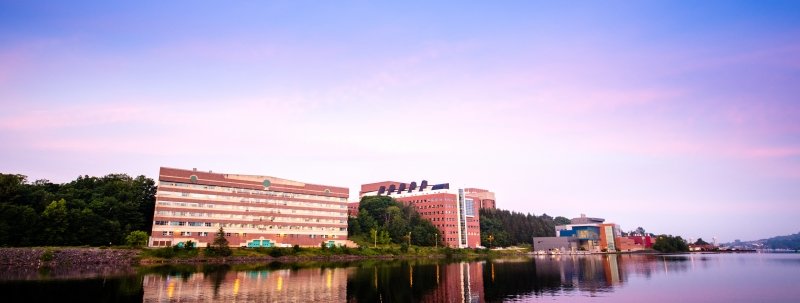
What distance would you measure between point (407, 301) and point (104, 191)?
113 metres

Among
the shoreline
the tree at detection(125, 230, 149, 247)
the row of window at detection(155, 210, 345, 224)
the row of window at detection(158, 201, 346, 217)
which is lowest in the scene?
the shoreline

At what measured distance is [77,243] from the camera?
10569 cm

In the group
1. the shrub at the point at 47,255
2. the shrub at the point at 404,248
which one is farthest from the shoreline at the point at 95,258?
the shrub at the point at 404,248

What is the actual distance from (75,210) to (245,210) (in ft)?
150

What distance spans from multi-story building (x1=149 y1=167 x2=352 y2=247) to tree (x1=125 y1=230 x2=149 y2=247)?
269 inches

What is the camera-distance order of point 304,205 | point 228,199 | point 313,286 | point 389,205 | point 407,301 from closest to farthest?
point 407,301, point 313,286, point 228,199, point 304,205, point 389,205

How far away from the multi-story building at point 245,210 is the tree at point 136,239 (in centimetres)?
683

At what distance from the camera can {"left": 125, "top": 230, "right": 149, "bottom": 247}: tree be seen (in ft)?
368

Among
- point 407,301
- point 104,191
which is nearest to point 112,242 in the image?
point 104,191

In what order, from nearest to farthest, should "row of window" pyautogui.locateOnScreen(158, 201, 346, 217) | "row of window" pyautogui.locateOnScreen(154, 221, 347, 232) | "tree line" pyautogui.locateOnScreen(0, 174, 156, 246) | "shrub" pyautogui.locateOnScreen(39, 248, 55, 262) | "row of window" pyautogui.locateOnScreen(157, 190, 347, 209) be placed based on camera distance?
"shrub" pyautogui.locateOnScreen(39, 248, 55, 262) < "tree line" pyautogui.locateOnScreen(0, 174, 156, 246) < "row of window" pyautogui.locateOnScreen(154, 221, 347, 232) < "row of window" pyautogui.locateOnScreen(157, 190, 347, 209) < "row of window" pyautogui.locateOnScreen(158, 201, 346, 217)

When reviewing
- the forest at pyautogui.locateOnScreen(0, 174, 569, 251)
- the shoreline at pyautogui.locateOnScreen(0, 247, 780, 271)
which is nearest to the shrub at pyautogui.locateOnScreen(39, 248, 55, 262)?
the shoreline at pyautogui.locateOnScreen(0, 247, 780, 271)

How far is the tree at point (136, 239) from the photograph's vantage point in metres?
112

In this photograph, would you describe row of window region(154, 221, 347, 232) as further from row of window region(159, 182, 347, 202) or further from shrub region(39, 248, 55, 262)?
shrub region(39, 248, 55, 262)

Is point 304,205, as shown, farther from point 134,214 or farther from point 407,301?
point 407,301
